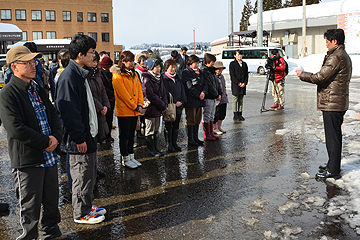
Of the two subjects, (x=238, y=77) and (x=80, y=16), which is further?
(x=80, y=16)

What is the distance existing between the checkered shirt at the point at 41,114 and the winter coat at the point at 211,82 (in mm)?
4490

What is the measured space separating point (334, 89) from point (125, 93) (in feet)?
10.8

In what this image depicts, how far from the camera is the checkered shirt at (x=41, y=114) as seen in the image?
3.37 m

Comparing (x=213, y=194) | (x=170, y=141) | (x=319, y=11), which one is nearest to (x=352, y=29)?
(x=319, y=11)

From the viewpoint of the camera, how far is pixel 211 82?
762 centimetres

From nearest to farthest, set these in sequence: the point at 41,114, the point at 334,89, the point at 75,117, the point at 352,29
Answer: the point at 41,114, the point at 75,117, the point at 334,89, the point at 352,29

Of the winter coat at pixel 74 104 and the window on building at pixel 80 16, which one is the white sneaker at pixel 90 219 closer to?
the winter coat at pixel 74 104

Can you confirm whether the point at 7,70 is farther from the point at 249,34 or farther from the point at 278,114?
the point at 249,34

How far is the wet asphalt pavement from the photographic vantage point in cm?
383

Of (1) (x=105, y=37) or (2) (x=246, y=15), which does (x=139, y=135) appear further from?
(2) (x=246, y=15)

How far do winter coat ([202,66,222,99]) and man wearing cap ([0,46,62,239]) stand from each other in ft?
14.8

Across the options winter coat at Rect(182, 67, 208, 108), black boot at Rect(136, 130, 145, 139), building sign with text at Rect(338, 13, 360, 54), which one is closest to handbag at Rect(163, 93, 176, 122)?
winter coat at Rect(182, 67, 208, 108)

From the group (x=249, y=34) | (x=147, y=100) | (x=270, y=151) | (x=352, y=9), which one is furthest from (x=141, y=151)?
(x=352, y=9)

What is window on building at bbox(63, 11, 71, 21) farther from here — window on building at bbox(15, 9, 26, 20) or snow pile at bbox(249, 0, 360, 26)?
snow pile at bbox(249, 0, 360, 26)
